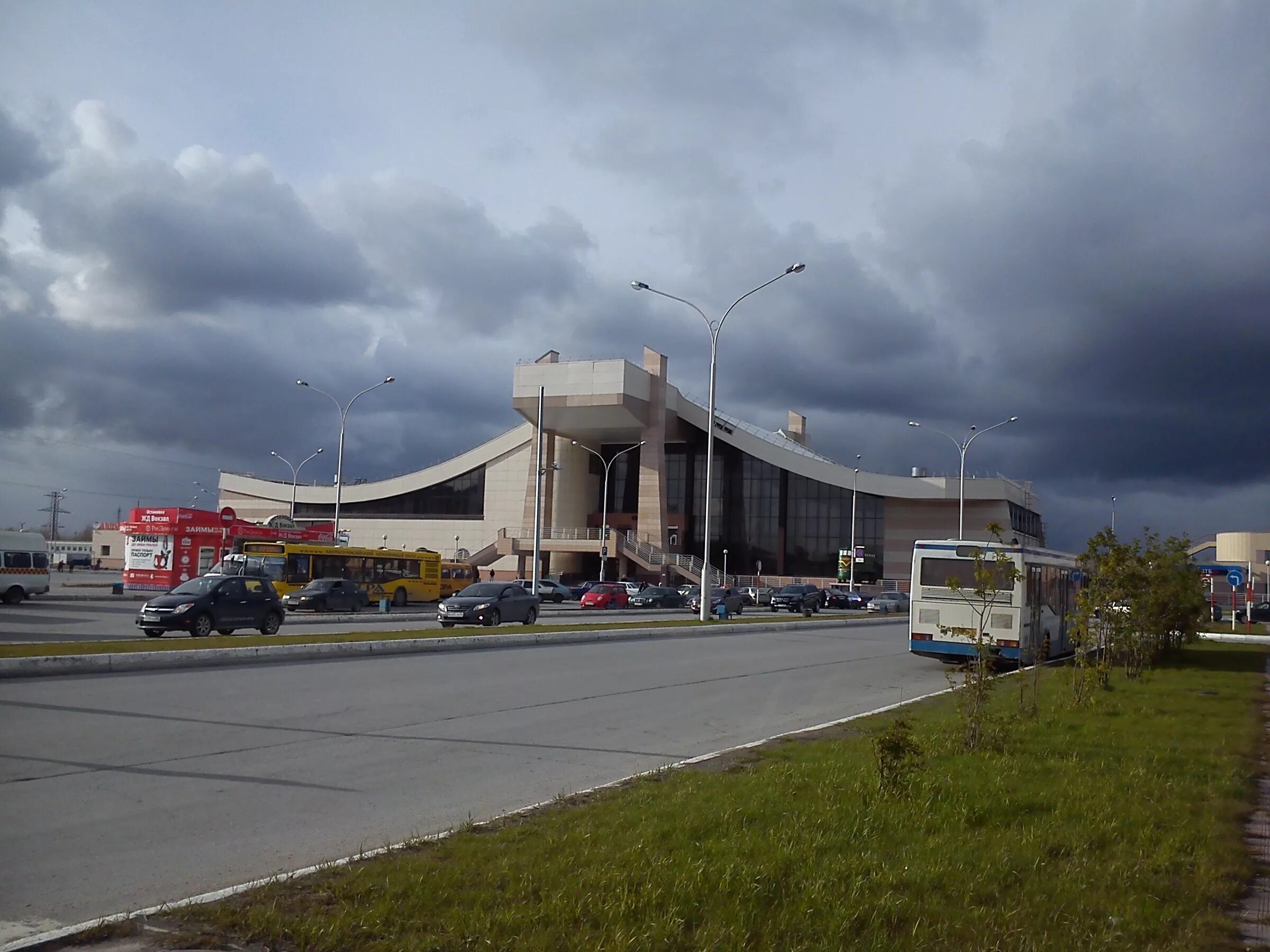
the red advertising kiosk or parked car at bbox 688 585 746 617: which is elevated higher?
the red advertising kiosk

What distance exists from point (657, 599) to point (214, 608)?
3192 cm

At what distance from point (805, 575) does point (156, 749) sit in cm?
7623

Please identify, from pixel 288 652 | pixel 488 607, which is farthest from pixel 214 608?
pixel 488 607

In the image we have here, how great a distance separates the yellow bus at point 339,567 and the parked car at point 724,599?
530 inches

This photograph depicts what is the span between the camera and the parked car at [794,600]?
183 ft

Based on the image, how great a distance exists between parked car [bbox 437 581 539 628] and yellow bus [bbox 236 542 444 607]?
11.7 meters

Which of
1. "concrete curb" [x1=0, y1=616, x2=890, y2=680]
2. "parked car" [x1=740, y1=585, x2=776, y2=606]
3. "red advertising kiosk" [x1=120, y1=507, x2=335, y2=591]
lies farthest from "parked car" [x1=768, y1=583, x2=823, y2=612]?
"red advertising kiosk" [x1=120, y1=507, x2=335, y2=591]

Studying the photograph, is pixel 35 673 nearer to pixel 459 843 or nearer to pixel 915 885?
pixel 459 843

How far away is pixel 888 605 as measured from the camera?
193ft

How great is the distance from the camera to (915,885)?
5.67 meters

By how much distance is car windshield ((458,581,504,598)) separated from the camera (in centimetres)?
3288

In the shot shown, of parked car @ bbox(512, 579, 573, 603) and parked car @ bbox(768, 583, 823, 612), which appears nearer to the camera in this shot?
parked car @ bbox(768, 583, 823, 612)

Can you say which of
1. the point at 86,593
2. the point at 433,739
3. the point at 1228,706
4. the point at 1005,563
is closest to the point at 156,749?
the point at 433,739

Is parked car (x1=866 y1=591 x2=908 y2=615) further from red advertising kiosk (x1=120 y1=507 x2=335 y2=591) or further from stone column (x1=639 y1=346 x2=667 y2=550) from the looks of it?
red advertising kiosk (x1=120 y1=507 x2=335 y2=591)
